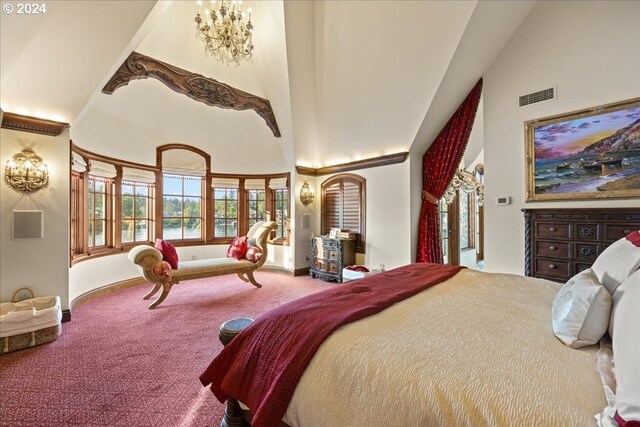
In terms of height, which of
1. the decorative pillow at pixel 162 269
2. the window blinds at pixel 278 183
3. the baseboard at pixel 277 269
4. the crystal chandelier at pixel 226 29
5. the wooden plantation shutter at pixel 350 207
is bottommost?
the baseboard at pixel 277 269

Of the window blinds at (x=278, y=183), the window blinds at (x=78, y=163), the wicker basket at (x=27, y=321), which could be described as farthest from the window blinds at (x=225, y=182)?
the wicker basket at (x=27, y=321)

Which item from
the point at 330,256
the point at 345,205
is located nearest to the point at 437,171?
the point at 345,205

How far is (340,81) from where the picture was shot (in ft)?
14.0

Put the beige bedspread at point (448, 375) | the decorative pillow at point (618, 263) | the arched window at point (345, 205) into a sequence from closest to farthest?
the beige bedspread at point (448, 375)
the decorative pillow at point (618, 263)
the arched window at point (345, 205)

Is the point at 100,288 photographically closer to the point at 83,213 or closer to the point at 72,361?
the point at 83,213

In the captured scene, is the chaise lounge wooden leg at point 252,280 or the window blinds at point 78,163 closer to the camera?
the window blinds at point 78,163

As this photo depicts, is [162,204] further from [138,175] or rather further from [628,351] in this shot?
[628,351]

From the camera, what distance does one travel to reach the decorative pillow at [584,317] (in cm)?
109

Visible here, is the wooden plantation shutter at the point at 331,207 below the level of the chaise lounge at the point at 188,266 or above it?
above

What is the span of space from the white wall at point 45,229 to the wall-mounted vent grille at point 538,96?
5356mm

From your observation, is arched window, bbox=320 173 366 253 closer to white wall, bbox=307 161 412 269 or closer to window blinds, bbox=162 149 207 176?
white wall, bbox=307 161 412 269

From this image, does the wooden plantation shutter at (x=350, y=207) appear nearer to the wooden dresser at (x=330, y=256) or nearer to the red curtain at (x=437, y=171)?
the wooden dresser at (x=330, y=256)

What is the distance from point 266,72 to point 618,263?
15.3 feet

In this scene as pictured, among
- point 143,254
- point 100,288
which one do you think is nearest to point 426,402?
point 143,254
